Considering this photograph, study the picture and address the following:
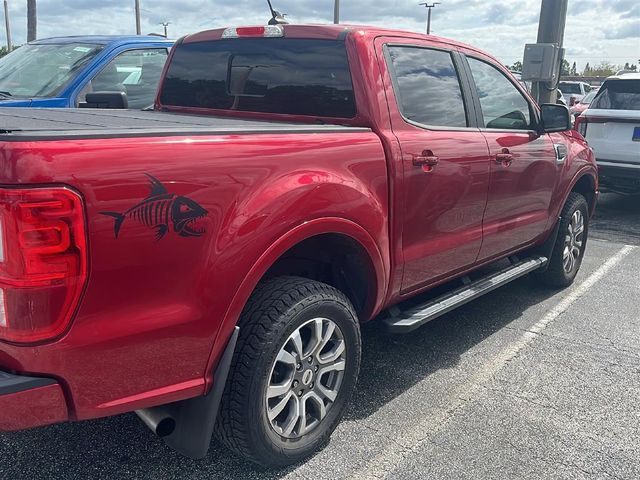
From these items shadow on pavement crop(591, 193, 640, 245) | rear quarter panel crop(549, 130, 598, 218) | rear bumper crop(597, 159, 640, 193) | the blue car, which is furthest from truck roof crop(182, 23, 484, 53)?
→ rear bumper crop(597, 159, 640, 193)

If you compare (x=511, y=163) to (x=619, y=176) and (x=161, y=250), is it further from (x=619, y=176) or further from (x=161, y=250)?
(x=619, y=176)

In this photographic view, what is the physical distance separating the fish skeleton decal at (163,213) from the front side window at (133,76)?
4.30 m

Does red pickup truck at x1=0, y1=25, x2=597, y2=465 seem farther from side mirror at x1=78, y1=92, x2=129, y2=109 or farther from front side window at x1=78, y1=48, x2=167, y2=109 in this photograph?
front side window at x1=78, y1=48, x2=167, y2=109

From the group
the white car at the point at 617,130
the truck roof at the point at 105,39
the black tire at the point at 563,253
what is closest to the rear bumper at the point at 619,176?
the white car at the point at 617,130

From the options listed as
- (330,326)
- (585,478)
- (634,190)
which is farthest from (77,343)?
(634,190)

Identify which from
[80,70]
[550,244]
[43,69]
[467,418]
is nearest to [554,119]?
[550,244]

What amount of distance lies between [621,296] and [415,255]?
267cm

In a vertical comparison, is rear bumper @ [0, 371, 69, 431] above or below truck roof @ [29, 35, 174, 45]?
below

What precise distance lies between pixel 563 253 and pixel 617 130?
360 centimetres

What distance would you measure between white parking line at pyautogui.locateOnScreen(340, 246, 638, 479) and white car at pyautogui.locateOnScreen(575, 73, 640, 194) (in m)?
3.65

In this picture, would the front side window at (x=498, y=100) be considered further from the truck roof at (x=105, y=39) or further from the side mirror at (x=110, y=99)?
the truck roof at (x=105, y=39)

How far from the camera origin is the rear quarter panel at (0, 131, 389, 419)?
74.2 inches

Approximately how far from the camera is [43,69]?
6180 mm

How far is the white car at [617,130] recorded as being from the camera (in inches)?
303
